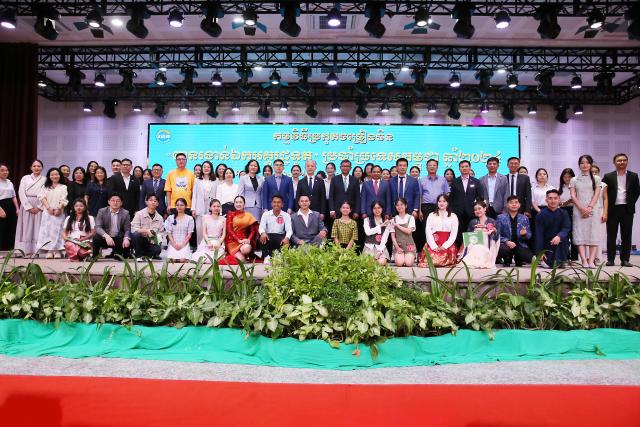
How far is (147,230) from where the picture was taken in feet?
15.5

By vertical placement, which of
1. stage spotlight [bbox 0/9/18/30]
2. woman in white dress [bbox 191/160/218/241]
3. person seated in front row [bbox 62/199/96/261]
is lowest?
person seated in front row [bbox 62/199/96/261]

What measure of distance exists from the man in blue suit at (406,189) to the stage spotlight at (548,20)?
109 inches

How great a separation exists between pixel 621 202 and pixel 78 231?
580cm

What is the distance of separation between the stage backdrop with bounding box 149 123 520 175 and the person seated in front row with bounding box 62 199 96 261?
5105 mm

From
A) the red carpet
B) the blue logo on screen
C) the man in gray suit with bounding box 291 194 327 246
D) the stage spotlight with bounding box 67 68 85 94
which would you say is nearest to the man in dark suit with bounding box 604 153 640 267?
the man in gray suit with bounding box 291 194 327 246

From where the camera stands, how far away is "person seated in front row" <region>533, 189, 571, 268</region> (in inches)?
178

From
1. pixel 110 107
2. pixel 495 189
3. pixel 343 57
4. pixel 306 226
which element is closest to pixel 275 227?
pixel 306 226

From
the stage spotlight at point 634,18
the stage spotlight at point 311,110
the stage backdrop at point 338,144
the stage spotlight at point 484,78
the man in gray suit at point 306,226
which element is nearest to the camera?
the man in gray suit at point 306,226

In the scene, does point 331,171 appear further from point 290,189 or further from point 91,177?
point 91,177

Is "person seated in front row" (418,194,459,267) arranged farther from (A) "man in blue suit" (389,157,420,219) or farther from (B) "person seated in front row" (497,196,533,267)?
(A) "man in blue suit" (389,157,420,219)

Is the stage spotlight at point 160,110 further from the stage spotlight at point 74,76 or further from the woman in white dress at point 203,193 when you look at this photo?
the woman in white dress at point 203,193

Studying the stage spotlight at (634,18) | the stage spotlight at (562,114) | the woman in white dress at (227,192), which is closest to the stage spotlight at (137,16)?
the woman in white dress at (227,192)

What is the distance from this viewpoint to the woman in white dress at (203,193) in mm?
5465

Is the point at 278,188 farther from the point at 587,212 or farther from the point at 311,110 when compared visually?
the point at 311,110
